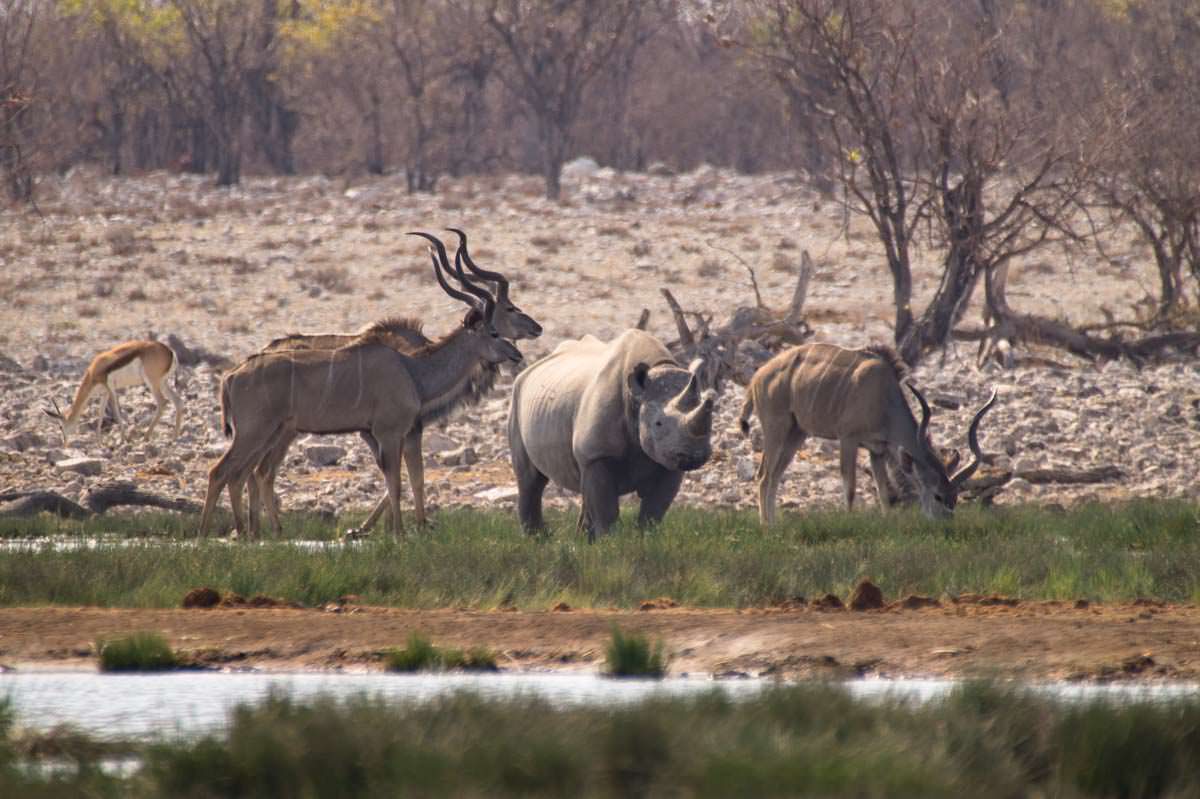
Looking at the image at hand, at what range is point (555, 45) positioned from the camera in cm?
4934

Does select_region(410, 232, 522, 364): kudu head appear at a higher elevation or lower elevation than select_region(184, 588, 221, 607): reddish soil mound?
higher

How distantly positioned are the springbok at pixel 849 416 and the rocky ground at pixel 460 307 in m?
2.10

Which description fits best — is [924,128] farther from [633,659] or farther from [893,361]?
[633,659]

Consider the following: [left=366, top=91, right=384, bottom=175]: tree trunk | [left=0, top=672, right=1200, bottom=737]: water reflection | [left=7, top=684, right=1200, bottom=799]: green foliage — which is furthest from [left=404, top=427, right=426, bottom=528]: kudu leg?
[left=366, top=91, right=384, bottom=175]: tree trunk

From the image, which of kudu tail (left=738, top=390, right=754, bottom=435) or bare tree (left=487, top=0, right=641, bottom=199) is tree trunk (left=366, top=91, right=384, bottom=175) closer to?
bare tree (left=487, top=0, right=641, bottom=199)

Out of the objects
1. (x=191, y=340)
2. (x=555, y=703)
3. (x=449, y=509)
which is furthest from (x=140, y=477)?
(x=555, y=703)

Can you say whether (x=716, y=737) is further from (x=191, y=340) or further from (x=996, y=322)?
(x=191, y=340)

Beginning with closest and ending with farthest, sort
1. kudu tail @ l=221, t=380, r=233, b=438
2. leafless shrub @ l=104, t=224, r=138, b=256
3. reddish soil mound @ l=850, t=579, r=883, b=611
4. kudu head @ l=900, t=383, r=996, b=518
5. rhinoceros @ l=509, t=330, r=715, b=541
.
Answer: reddish soil mound @ l=850, t=579, r=883, b=611 < rhinoceros @ l=509, t=330, r=715, b=541 < kudu tail @ l=221, t=380, r=233, b=438 < kudu head @ l=900, t=383, r=996, b=518 < leafless shrub @ l=104, t=224, r=138, b=256

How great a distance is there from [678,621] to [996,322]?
49.3 feet

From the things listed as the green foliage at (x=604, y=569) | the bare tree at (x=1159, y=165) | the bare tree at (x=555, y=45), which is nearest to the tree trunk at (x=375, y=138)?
the bare tree at (x=555, y=45)

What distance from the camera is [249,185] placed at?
50.6 metres

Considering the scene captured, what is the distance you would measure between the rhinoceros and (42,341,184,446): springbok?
720cm

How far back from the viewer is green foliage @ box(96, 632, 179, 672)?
954cm

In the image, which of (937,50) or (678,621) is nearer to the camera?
(678,621)
